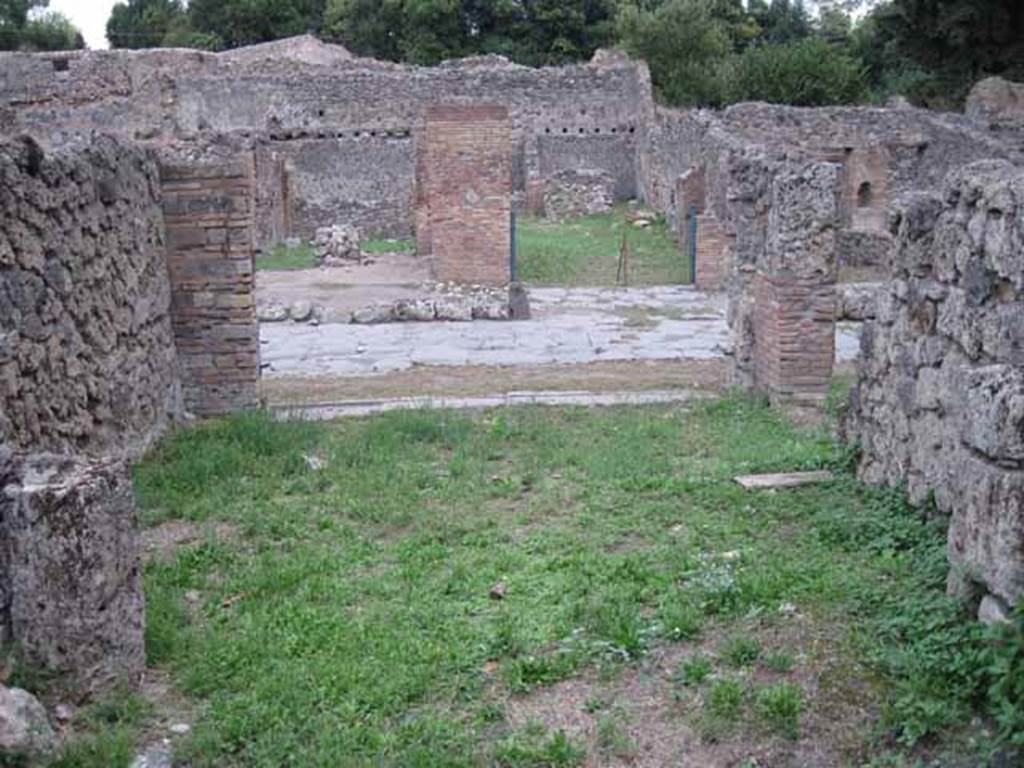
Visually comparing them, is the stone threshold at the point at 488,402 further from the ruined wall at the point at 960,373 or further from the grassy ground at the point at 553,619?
the ruined wall at the point at 960,373

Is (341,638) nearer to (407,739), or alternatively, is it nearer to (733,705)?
(407,739)

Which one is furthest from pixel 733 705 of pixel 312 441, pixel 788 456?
pixel 312 441

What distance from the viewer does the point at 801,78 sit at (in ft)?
99.8

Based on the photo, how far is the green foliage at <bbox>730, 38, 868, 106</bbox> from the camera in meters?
30.3

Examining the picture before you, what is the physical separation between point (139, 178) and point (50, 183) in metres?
1.90

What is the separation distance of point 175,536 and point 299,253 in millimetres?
17756

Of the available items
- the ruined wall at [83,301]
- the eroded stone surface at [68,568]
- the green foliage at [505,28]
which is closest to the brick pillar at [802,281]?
the ruined wall at [83,301]

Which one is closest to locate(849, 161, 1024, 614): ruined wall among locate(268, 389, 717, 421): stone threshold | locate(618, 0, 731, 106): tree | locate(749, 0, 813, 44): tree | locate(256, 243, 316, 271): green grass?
locate(268, 389, 717, 421): stone threshold

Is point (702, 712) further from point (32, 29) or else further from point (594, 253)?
point (32, 29)

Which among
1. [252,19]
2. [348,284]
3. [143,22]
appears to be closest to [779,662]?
[348,284]

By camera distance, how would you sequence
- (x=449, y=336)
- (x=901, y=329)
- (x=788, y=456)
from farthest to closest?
(x=449, y=336), (x=788, y=456), (x=901, y=329)

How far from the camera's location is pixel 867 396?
22.0ft

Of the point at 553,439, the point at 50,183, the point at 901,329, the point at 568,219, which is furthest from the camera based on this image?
the point at 568,219

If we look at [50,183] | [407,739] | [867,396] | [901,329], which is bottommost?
[407,739]
